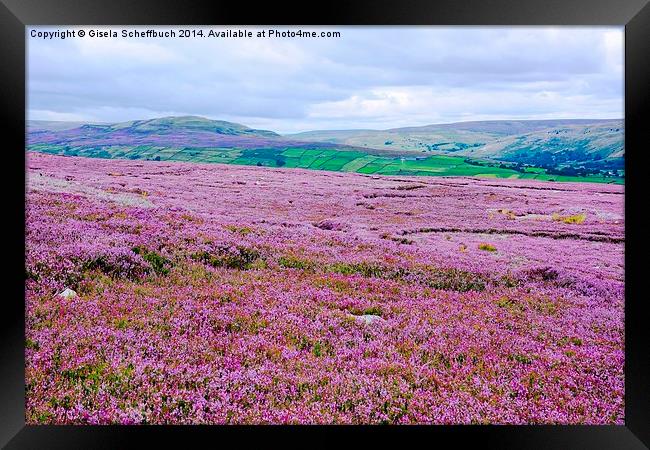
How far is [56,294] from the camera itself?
23.4 feet

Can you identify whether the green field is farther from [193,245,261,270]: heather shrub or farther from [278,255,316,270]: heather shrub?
[193,245,261,270]: heather shrub

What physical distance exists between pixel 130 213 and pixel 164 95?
21.2ft

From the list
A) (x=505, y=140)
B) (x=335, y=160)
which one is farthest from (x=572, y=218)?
(x=335, y=160)

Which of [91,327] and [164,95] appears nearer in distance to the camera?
[91,327]

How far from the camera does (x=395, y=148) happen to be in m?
24.2

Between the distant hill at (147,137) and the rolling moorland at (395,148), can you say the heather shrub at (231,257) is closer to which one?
the distant hill at (147,137)

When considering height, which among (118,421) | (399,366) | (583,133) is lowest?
(118,421)

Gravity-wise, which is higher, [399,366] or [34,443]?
[399,366]

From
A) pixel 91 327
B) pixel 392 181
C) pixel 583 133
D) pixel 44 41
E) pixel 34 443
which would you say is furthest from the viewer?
pixel 392 181

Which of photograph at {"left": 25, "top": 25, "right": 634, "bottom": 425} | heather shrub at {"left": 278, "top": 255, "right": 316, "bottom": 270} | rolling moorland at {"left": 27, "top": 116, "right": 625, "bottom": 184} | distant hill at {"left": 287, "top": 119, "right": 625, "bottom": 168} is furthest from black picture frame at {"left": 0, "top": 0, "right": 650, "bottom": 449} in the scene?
rolling moorland at {"left": 27, "top": 116, "right": 625, "bottom": 184}

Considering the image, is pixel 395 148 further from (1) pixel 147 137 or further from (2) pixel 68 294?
(2) pixel 68 294

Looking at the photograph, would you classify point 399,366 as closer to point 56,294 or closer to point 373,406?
point 373,406

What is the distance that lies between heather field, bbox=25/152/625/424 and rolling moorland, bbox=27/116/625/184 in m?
6.35
